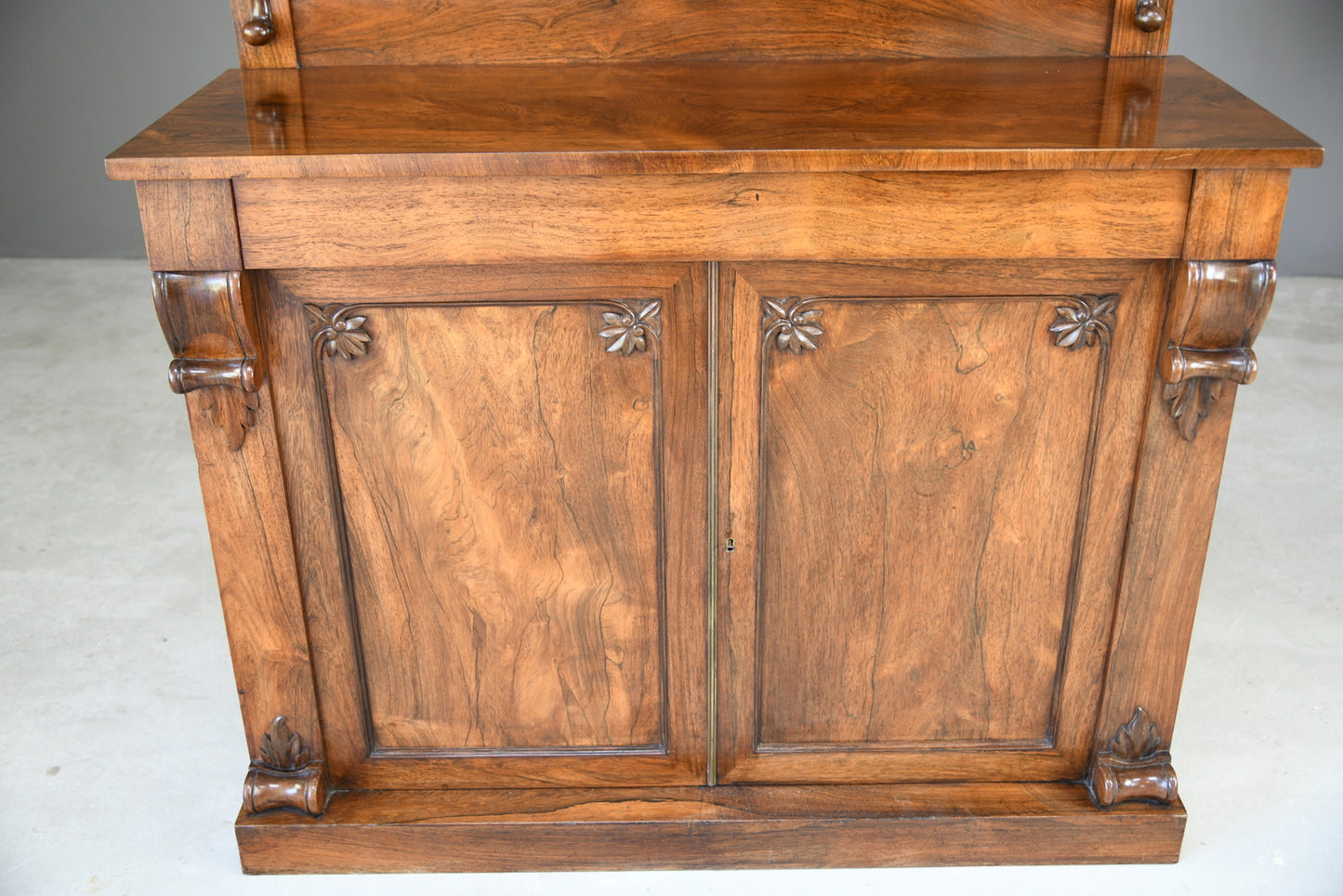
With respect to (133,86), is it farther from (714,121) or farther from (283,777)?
(714,121)

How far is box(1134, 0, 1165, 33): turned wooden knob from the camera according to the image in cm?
190

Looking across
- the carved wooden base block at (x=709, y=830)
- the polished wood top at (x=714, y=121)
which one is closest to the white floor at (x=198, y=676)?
the carved wooden base block at (x=709, y=830)

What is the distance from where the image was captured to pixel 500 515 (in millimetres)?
1788

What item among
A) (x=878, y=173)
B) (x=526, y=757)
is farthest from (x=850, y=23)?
(x=526, y=757)

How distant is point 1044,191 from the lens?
1547mm

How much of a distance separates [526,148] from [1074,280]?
743 millimetres

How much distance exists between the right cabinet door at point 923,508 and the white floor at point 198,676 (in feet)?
0.84

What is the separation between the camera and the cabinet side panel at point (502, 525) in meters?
1.69

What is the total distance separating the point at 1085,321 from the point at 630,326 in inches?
24.3

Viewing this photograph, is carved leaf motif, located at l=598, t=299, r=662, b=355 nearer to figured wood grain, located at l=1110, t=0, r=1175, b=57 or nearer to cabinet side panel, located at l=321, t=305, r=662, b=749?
cabinet side panel, located at l=321, t=305, r=662, b=749

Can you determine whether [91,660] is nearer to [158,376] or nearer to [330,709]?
[330,709]

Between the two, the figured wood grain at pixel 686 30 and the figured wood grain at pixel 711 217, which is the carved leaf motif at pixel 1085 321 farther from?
the figured wood grain at pixel 686 30

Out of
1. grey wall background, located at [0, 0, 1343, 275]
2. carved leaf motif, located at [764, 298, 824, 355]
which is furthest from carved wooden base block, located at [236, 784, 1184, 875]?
grey wall background, located at [0, 0, 1343, 275]

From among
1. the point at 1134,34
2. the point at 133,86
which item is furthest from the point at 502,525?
the point at 133,86
